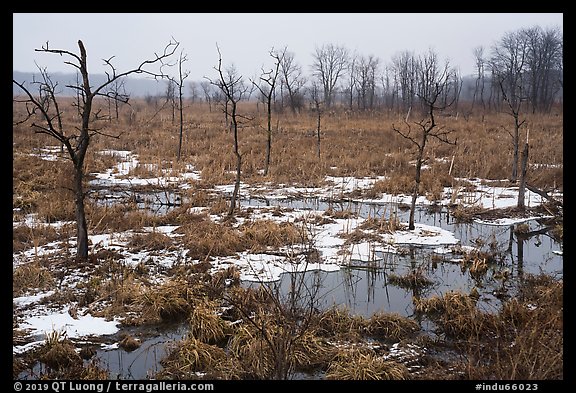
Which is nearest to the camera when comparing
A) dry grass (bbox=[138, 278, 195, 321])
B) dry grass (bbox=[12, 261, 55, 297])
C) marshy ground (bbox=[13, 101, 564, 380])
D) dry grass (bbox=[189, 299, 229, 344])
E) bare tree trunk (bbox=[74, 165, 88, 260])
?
marshy ground (bbox=[13, 101, 564, 380])

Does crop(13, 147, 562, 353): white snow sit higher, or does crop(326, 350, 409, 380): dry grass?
crop(13, 147, 562, 353): white snow

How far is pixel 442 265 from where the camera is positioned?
8430 millimetres

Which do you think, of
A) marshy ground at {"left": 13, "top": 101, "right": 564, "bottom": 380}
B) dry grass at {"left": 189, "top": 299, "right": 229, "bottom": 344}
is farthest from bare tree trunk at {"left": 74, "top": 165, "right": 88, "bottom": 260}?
dry grass at {"left": 189, "top": 299, "right": 229, "bottom": 344}

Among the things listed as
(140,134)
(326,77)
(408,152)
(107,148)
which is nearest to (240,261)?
(408,152)

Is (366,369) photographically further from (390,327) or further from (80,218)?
(80,218)

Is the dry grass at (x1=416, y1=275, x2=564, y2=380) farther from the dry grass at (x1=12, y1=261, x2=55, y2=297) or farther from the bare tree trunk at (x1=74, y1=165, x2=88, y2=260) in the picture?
the dry grass at (x1=12, y1=261, x2=55, y2=297)

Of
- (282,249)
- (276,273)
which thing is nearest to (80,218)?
(276,273)

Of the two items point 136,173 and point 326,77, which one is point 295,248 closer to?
point 136,173

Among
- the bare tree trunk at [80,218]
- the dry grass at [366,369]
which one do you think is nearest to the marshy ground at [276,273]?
the dry grass at [366,369]

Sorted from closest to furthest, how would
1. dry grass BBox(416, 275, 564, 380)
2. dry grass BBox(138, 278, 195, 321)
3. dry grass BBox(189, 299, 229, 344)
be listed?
dry grass BBox(416, 275, 564, 380), dry grass BBox(189, 299, 229, 344), dry grass BBox(138, 278, 195, 321)

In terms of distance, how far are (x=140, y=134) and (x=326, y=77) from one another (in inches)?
1125

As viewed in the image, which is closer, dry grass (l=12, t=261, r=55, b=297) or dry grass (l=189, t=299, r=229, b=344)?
dry grass (l=189, t=299, r=229, b=344)

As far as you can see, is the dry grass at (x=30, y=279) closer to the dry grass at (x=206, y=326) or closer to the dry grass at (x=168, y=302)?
the dry grass at (x=168, y=302)

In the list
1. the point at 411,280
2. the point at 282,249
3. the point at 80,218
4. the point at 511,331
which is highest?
the point at 80,218
